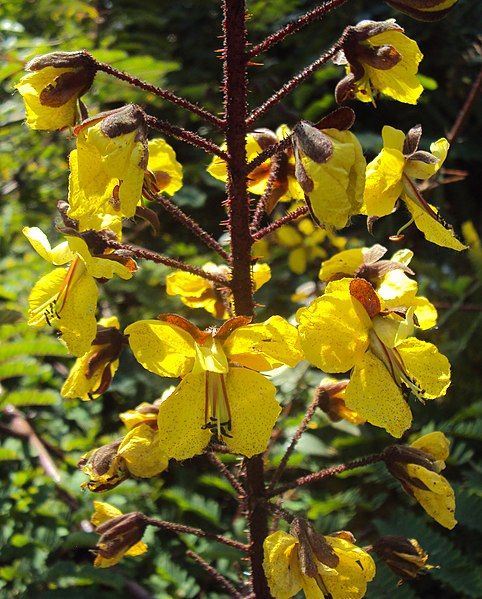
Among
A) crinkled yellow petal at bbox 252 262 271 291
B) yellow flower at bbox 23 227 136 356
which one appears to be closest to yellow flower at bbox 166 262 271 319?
crinkled yellow petal at bbox 252 262 271 291

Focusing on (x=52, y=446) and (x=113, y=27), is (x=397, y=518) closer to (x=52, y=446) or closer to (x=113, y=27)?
(x=52, y=446)

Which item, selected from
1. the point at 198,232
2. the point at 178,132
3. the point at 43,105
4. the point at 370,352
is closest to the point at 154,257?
the point at 198,232

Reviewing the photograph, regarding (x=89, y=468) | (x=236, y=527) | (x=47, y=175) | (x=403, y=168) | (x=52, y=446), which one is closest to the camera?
(x=403, y=168)

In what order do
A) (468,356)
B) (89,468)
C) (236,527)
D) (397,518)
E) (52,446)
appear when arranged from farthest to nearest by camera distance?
(468,356) < (52,446) < (236,527) < (397,518) < (89,468)

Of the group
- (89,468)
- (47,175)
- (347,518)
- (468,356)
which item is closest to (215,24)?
(47,175)

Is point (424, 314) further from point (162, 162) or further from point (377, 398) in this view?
point (162, 162)

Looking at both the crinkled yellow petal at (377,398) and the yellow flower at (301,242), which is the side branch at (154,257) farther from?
the yellow flower at (301,242)

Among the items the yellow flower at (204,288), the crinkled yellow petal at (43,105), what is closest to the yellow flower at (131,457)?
the yellow flower at (204,288)
